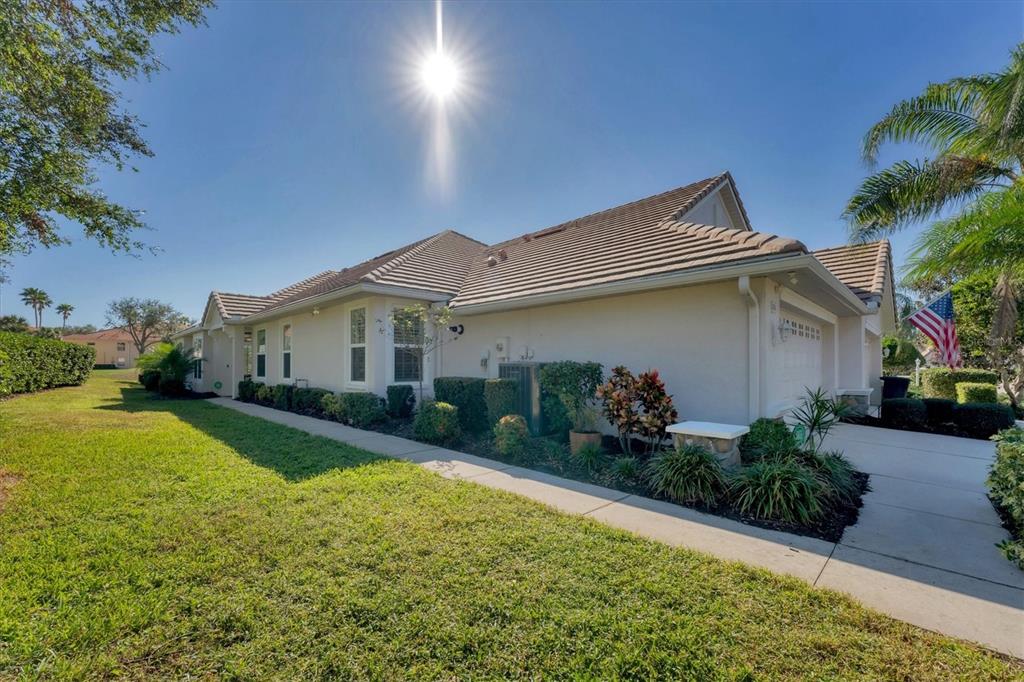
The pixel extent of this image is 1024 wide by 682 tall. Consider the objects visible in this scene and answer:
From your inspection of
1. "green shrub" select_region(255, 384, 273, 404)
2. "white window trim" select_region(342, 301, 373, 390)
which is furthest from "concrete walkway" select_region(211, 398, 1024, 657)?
"green shrub" select_region(255, 384, 273, 404)

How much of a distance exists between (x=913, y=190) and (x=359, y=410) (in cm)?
1394

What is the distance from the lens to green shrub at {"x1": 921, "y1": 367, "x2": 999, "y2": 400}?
14617 mm

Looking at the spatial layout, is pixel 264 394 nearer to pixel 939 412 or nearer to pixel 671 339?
pixel 671 339

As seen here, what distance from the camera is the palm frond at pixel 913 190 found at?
Answer: 909 cm

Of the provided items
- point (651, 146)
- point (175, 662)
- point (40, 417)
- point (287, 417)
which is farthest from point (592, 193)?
point (40, 417)

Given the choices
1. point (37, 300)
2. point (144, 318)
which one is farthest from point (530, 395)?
point (37, 300)

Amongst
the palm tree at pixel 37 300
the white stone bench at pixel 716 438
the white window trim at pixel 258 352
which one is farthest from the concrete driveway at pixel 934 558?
the palm tree at pixel 37 300

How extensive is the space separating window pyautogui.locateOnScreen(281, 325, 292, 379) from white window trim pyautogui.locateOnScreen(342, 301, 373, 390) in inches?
190

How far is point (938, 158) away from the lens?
9.27 meters

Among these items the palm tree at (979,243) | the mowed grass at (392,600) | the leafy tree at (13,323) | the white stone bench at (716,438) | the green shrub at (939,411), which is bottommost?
the mowed grass at (392,600)

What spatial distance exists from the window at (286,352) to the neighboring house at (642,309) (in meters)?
0.08

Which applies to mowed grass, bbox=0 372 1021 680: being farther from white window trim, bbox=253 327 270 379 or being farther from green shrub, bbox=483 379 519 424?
white window trim, bbox=253 327 270 379

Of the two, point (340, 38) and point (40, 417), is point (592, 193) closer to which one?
point (340, 38)

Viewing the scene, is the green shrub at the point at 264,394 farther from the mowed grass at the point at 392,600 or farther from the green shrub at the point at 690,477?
the green shrub at the point at 690,477
